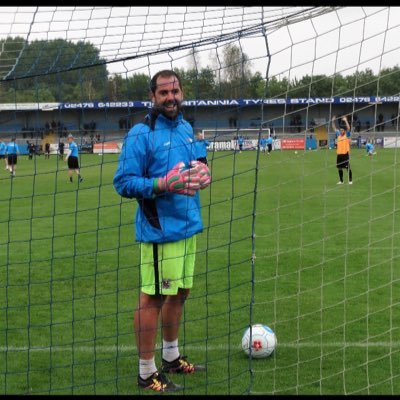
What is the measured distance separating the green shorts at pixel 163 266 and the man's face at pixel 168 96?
827 millimetres

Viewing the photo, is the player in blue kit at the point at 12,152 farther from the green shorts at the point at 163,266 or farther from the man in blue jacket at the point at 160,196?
the green shorts at the point at 163,266

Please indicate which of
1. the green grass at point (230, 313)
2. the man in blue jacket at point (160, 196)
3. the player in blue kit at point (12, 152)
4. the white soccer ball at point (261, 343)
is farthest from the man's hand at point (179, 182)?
the player in blue kit at point (12, 152)

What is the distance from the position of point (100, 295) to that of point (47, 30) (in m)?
2.97

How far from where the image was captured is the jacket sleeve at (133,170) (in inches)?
158

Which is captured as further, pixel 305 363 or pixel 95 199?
pixel 95 199

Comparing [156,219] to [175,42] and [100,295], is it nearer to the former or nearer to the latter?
[175,42]

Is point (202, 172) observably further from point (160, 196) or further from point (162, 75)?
point (162, 75)

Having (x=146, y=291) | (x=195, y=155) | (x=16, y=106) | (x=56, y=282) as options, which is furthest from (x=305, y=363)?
(x=56, y=282)

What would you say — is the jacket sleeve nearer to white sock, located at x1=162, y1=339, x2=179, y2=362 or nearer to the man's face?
the man's face

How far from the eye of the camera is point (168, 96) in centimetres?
417

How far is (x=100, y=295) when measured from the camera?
21.5 feet

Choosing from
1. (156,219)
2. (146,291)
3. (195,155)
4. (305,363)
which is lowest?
(305,363)

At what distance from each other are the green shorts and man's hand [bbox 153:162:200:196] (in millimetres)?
372

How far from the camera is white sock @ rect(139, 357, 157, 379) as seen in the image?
4.30 m
